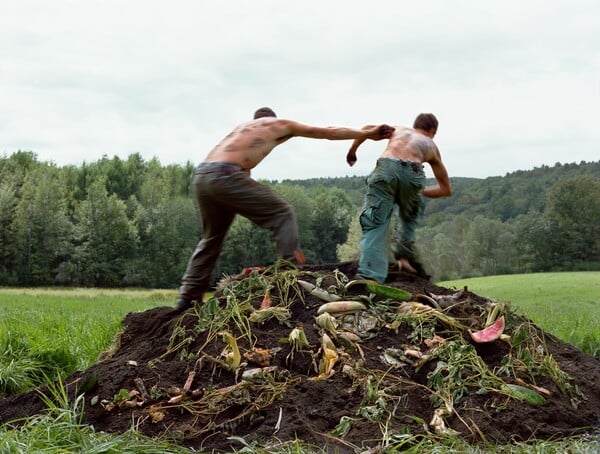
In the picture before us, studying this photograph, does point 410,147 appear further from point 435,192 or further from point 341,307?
point 341,307

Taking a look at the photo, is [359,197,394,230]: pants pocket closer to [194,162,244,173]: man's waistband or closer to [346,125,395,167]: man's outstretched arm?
[346,125,395,167]: man's outstretched arm

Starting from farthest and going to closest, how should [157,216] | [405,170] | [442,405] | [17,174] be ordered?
[17,174] → [157,216] → [405,170] → [442,405]

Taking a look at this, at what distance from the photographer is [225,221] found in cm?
696

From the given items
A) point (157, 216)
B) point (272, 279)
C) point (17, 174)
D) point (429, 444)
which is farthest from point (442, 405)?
point (17, 174)

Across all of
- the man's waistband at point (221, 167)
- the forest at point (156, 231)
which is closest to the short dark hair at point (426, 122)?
the man's waistband at point (221, 167)

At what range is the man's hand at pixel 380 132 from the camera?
276 inches

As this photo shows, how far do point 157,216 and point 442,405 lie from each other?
5291cm

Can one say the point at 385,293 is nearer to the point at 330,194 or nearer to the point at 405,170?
the point at 405,170

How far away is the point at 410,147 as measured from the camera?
22.6 feet

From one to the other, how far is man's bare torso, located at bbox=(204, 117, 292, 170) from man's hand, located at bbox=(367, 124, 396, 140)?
0.81 m

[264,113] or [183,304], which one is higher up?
[264,113]

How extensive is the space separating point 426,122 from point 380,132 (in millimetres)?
538

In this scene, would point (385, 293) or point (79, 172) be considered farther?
point (79, 172)

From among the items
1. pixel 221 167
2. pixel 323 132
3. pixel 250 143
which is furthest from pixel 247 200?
pixel 323 132
